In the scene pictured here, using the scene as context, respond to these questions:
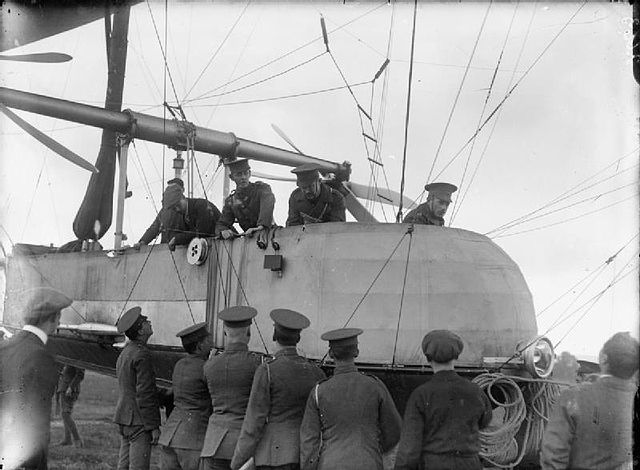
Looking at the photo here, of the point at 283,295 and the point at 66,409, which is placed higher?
the point at 283,295


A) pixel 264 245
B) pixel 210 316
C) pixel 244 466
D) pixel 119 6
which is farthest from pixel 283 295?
pixel 119 6

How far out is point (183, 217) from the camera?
27.9 feet

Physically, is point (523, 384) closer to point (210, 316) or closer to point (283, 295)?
point (283, 295)

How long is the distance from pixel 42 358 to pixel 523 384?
4.20 m

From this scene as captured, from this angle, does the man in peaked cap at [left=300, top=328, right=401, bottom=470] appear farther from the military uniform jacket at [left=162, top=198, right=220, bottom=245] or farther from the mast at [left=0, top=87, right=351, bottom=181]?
the mast at [left=0, top=87, right=351, bottom=181]

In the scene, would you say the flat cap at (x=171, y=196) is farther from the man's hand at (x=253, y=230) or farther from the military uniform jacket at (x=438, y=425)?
the military uniform jacket at (x=438, y=425)

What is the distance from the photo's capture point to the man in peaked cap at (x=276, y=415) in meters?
4.52

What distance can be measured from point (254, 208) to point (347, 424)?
4169 millimetres

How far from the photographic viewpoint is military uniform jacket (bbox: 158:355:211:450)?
17.6 ft

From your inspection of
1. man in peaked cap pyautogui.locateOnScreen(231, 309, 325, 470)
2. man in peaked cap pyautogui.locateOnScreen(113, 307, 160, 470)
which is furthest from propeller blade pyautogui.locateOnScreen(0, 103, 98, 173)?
man in peaked cap pyautogui.locateOnScreen(231, 309, 325, 470)

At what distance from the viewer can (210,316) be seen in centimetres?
745

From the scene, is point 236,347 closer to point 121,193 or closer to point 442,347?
point 442,347

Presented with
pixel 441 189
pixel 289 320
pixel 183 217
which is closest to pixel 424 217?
pixel 441 189

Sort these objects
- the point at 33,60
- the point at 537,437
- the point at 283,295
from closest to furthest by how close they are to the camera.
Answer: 1. the point at 537,437
2. the point at 283,295
3. the point at 33,60
